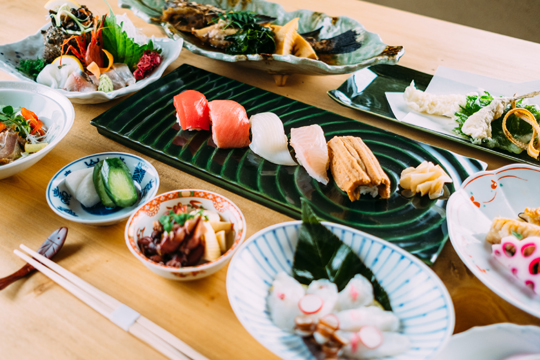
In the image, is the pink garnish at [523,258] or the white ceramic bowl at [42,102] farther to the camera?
the white ceramic bowl at [42,102]

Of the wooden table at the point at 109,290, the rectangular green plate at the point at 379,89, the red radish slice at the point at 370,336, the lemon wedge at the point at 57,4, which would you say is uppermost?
the lemon wedge at the point at 57,4

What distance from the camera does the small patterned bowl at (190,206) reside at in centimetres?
96

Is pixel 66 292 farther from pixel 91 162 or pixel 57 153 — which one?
pixel 57 153

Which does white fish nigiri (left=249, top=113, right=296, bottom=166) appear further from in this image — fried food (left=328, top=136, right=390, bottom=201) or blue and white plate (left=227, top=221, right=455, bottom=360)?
blue and white plate (left=227, top=221, right=455, bottom=360)

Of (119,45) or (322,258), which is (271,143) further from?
(119,45)

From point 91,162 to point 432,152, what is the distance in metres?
1.33

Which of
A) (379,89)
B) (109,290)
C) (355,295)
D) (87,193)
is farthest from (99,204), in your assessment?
(379,89)

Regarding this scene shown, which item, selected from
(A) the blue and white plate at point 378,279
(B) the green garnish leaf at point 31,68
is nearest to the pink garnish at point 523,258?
(A) the blue and white plate at point 378,279

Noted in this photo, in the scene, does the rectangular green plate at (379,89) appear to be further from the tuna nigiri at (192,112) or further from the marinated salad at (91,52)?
the marinated salad at (91,52)

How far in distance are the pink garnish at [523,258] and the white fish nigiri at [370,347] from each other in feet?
1.41

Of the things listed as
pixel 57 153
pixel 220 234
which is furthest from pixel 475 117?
pixel 57 153

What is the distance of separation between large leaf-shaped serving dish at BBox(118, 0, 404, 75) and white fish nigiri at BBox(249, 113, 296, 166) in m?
0.43

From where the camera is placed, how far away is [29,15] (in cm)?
261

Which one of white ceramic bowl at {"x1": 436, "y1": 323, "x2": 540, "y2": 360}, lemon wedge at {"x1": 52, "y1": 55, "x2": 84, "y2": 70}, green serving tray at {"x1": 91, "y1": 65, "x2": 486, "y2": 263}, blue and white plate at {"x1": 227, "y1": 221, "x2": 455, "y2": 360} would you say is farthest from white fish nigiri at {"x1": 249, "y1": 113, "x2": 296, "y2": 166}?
lemon wedge at {"x1": 52, "y1": 55, "x2": 84, "y2": 70}
